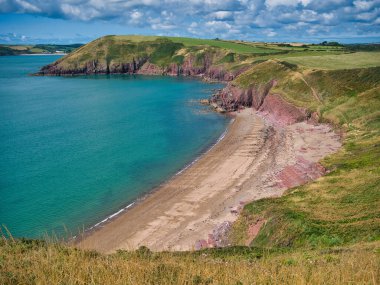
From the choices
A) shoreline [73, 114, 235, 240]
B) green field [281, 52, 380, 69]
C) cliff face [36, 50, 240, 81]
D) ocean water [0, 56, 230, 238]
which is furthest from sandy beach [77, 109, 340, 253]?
cliff face [36, 50, 240, 81]

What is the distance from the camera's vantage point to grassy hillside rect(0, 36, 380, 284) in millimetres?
8844

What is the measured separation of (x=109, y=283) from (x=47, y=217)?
3585 cm

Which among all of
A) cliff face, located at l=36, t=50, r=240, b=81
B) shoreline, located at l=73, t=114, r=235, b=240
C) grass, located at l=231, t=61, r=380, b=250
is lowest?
shoreline, located at l=73, t=114, r=235, b=240

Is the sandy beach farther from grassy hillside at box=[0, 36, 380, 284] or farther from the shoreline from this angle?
grassy hillside at box=[0, 36, 380, 284]

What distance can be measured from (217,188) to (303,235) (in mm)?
21640

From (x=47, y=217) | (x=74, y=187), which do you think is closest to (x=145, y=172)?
(x=74, y=187)

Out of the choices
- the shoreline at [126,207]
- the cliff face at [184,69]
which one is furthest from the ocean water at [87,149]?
the cliff face at [184,69]

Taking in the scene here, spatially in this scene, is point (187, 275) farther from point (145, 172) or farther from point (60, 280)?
point (145, 172)

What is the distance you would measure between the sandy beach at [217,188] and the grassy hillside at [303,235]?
11.8ft

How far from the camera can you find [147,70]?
197875 millimetres

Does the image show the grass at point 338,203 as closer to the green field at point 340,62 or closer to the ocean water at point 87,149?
the ocean water at point 87,149

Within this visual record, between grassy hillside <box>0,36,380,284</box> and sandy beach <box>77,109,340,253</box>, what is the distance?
359cm

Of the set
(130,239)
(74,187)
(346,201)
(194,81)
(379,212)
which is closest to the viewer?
(379,212)

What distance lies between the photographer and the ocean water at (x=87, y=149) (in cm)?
4234
